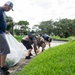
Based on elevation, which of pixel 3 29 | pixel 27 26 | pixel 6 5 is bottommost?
pixel 27 26

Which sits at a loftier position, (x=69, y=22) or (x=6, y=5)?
(x=6, y=5)

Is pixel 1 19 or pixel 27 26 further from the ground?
pixel 1 19

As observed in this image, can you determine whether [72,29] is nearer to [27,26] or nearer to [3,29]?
[27,26]

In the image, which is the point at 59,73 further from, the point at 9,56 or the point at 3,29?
the point at 9,56

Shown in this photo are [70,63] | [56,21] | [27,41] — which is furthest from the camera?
[56,21]

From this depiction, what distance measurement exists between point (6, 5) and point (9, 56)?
4.97 ft

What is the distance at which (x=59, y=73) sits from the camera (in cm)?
396

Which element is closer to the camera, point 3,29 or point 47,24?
point 3,29

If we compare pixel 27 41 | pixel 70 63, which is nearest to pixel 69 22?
pixel 27 41

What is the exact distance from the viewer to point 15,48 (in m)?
6.40

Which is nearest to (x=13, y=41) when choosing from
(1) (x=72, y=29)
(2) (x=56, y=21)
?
(1) (x=72, y=29)

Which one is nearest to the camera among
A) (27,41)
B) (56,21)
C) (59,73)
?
(59,73)

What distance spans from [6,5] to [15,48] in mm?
1449

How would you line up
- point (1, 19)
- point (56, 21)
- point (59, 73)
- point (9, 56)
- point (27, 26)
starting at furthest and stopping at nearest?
point (27, 26)
point (56, 21)
point (9, 56)
point (1, 19)
point (59, 73)
